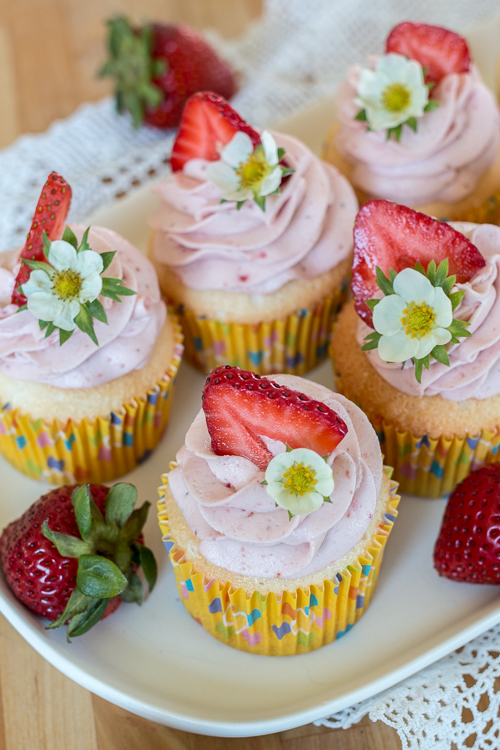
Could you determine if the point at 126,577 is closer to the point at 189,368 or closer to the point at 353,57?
the point at 189,368

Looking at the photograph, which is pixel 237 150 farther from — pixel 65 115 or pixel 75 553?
pixel 65 115

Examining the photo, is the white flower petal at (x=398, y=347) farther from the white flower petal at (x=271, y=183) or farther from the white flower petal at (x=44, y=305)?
the white flower petal at (x=44, y=305)

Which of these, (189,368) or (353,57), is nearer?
(189,368)

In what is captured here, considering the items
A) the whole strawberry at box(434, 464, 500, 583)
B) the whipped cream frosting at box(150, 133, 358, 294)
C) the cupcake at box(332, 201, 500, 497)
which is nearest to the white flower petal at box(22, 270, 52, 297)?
the whipped cream frosting at box(150, 133, 358, 294)

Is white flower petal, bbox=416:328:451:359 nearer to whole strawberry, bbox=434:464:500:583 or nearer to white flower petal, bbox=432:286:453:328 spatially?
white flower petal, bbox=432:286:453:328

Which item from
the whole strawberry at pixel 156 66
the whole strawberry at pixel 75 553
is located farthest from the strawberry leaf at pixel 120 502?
the whole strawberry at pixel 156 66

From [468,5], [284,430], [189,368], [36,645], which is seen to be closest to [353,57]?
[468,5]
